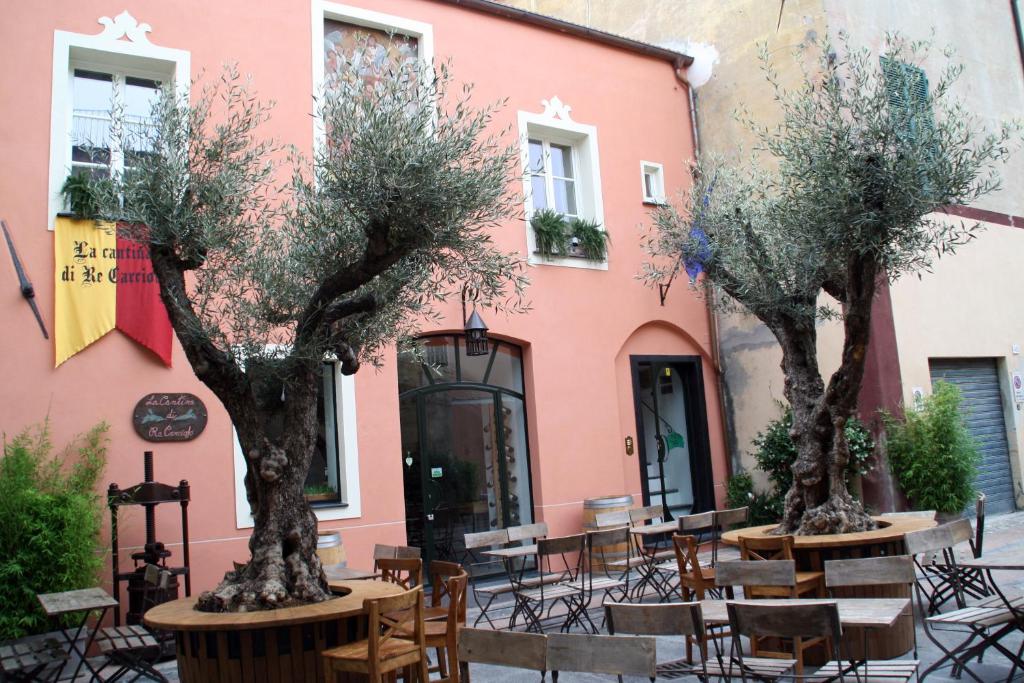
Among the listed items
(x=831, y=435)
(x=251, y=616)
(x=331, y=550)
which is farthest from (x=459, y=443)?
(x=251, y=616)

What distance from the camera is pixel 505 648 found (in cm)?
388

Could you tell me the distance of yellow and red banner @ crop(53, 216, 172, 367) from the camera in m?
7.76

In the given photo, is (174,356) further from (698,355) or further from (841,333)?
(841,333)

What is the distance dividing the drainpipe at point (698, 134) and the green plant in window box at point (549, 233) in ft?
7.80

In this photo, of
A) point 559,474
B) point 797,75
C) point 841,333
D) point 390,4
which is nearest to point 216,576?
point 559,474

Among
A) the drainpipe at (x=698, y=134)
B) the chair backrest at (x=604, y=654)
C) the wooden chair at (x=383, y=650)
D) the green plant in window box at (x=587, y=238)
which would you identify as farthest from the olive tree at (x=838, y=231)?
the drainpipe at (x=698, y=134)

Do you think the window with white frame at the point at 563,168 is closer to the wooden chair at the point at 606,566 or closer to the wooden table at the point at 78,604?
the wooden chair at the point at 606,566

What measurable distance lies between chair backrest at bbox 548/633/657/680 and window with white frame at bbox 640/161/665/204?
8.89 m

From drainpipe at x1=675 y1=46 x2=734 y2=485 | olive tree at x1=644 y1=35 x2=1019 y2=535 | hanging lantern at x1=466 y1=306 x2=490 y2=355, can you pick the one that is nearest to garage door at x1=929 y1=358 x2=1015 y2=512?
drainpipe at x1=675 y1=46 x2=734 y2=485

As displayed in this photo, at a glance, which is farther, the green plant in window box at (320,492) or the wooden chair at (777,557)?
the green plant in window box at (320,492)

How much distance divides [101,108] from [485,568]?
6.16 m

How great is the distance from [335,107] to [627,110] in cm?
710

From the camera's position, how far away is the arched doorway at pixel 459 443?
9.70 metres

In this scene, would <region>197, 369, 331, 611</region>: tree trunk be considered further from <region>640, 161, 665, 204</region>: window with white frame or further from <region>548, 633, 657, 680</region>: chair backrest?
<region>640, 161, 665, 204</region>: window with white frame
